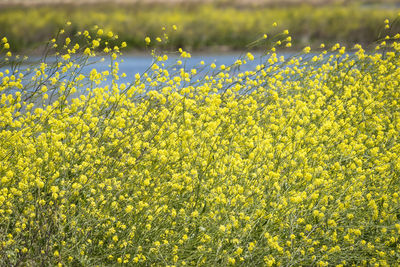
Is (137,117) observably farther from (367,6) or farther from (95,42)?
(367,6)

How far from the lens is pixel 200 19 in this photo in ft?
60.5

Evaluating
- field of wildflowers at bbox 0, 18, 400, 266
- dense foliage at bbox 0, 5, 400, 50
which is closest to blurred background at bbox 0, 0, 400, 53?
dense foliage at bbox 0, 5, 400, 50

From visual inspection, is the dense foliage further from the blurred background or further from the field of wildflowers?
the field of wildflowers

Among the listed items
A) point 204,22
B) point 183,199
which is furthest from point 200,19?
point 183,199

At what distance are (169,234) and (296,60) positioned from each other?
11.1 ft

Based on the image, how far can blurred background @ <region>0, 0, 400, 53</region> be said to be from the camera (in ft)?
54.9

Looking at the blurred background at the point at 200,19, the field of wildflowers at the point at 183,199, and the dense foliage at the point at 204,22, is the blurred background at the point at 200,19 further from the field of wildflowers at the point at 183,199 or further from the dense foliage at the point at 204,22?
the field of wildflowers at the point at 183,199

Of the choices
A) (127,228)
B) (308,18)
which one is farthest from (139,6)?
(127,228)

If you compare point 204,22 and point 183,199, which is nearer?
point 183,199

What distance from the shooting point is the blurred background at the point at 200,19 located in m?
16.7

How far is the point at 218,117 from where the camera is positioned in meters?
4.37

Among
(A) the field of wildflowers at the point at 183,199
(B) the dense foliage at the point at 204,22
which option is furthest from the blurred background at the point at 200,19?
(A) the field of wildflowers at the point at 183,199

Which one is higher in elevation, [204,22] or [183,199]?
[183,199]

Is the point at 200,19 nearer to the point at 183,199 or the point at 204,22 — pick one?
the point at 204,22
